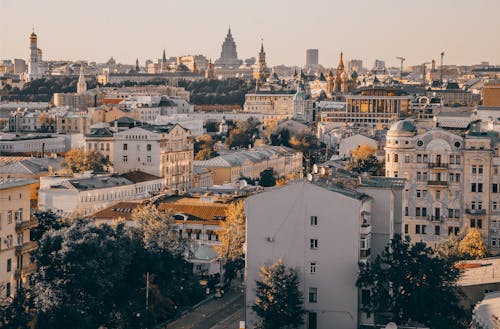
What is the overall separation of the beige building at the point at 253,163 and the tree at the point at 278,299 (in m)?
20.4

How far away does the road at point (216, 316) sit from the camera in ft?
55.3

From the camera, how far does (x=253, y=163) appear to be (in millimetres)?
40500

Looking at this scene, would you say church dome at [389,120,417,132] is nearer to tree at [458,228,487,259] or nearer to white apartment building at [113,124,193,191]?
tree at [458,228,487,259]

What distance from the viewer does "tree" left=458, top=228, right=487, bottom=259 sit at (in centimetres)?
2088

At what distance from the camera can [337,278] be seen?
16094mm

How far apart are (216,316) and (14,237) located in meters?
3.33

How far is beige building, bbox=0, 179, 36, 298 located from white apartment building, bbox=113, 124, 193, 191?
1662 centimetres

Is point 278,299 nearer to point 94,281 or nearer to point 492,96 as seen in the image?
point 94,281

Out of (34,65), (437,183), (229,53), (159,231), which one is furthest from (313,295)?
(229,53)


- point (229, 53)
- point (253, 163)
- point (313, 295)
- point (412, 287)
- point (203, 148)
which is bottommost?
point (313, 295)

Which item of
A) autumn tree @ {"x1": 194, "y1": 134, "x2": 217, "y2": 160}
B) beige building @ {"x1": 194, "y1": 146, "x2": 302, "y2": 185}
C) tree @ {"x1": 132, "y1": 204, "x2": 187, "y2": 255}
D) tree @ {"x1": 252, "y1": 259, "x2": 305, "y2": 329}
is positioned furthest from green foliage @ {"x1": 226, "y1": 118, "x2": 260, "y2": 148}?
tree @ {"x1": 252, "y1": 259, "x2": 305, "y2": 329}

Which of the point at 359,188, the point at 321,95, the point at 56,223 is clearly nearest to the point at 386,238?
the point at 359,188

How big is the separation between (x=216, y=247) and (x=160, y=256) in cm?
461

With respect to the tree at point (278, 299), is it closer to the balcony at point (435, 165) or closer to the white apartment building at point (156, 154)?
the balcony at point (435, 165)
